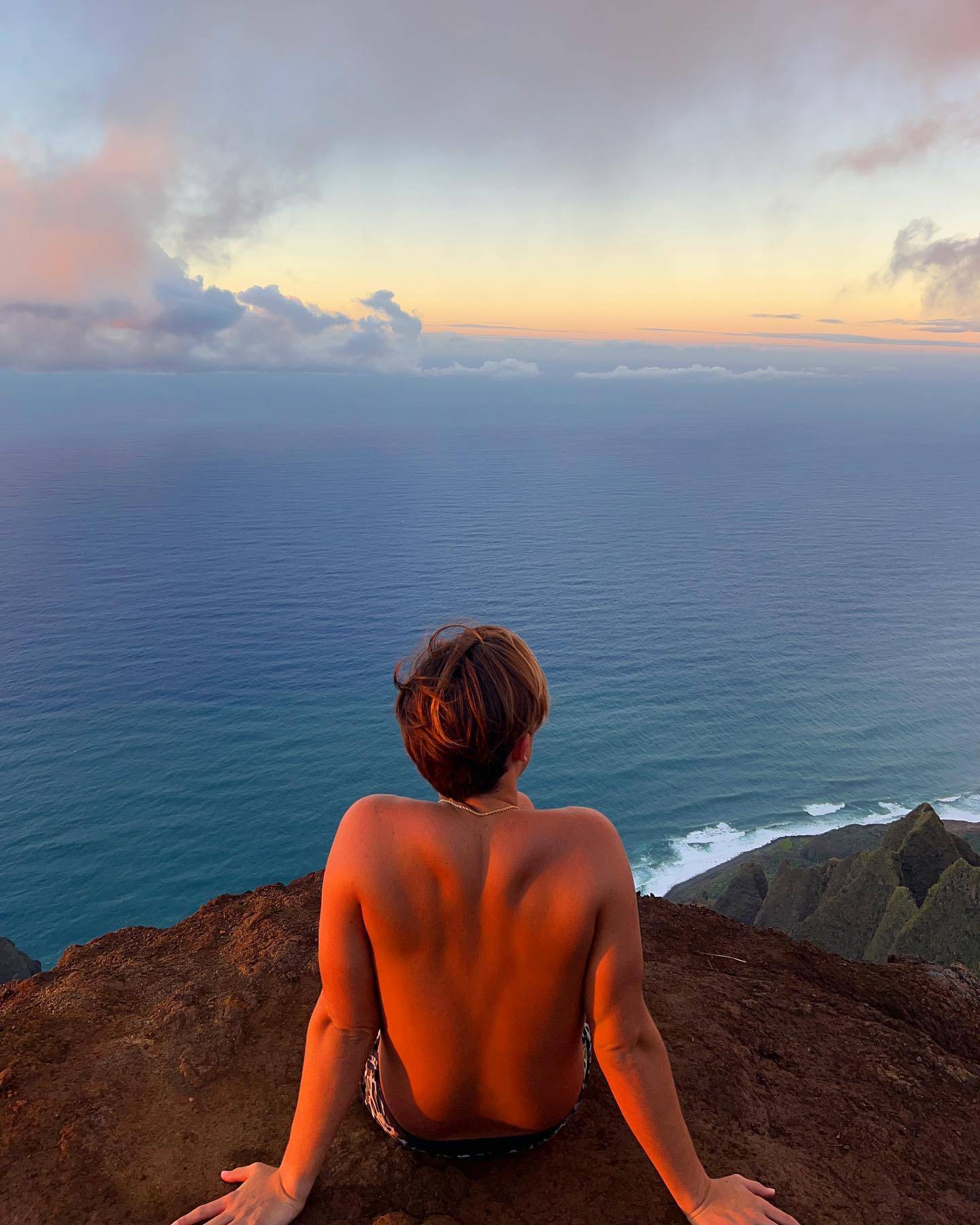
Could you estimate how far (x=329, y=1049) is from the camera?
9.59ft

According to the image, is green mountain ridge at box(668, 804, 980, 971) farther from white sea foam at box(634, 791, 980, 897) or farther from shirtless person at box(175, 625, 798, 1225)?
shirtless person at box(175, 625, 798, 1225)

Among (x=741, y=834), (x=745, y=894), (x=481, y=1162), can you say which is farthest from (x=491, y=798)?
(x=741, y=834)

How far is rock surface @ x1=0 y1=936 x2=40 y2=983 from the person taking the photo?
22.6 meters

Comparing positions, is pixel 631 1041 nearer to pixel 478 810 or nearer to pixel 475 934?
pixel 475 934

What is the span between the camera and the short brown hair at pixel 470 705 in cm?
242

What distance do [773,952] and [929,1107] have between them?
1.96 m

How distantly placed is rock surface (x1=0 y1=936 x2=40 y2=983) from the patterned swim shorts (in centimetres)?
2359

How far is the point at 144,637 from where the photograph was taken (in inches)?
2346

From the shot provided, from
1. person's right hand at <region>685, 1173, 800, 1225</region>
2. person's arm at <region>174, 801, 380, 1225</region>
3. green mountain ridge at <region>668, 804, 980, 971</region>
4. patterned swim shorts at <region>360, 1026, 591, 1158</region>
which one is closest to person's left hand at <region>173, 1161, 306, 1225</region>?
person's arm at <region>174, 801, 380, 1225</region>

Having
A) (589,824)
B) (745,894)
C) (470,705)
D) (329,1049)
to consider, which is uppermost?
(470,705)

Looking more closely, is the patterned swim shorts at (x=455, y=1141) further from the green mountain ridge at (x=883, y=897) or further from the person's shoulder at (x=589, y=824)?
the green mountain ridge at (x=883, y=897)

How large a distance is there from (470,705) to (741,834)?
143 ft

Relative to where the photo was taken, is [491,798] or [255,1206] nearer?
[491,798]

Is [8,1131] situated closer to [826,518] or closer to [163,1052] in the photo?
[163,1052]
